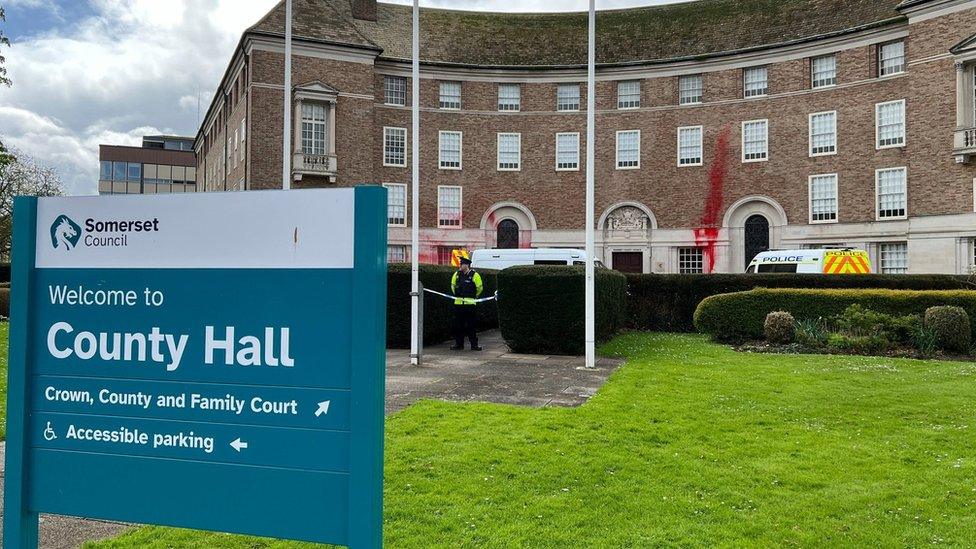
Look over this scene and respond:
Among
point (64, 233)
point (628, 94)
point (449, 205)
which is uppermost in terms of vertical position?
point (628, 94)

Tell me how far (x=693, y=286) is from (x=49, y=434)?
19004mm

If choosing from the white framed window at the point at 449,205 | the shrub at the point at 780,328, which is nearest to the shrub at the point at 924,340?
the shrub at the point at 780,328

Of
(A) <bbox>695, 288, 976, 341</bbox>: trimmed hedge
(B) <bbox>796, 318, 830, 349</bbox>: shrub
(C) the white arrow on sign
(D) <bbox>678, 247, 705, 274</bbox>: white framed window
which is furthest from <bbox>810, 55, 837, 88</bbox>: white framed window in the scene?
(C) the white arrow on sign

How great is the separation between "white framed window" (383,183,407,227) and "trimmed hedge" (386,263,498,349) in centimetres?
2421

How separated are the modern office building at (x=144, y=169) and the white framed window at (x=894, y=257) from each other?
7855 cm

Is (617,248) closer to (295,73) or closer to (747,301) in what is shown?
(295,73)

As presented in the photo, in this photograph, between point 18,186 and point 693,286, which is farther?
point 18,186

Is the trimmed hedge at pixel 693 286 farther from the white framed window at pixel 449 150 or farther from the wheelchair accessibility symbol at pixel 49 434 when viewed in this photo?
the white framed window at pixel 449 150

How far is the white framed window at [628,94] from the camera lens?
41.4 meters

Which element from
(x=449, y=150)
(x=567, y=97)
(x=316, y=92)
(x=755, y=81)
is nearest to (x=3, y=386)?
(x=316, y=92)

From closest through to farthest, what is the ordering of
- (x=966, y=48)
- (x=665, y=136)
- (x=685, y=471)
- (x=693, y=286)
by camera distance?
(x=685, y=471), (x=693, y=286), (x=966, y=48), (x=665, y=136)

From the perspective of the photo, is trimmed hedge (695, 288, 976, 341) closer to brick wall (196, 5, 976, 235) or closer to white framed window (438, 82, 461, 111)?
brick wall (196, 5, 976, 235)

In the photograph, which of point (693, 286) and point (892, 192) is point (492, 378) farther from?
point (892, 192)

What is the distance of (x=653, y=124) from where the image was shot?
4088cm
